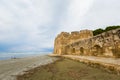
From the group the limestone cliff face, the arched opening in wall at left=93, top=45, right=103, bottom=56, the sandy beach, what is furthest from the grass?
the limestone cliff face

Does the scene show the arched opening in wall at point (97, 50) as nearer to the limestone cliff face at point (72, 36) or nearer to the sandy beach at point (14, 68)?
the sandy beach at point (14, 68)

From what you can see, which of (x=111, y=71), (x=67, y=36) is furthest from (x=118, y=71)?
(x=67, y=36)

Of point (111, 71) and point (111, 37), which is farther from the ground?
point (111, 37)

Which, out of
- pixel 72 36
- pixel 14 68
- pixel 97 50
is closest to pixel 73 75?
pixel 97 50

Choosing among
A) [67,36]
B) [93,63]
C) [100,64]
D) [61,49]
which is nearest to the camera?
[100,64]

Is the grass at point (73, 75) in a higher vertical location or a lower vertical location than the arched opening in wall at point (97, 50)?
lower

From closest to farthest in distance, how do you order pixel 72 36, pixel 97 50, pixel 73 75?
pixel 73 75 < pixel 97 50 < pixel 72 36

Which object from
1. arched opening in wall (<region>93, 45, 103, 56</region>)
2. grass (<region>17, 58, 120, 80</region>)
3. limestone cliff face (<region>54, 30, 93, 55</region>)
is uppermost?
limestone cliff face (<region>54, 30, 93, 55</region>)

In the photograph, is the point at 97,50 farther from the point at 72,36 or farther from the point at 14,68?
the point at 72,36

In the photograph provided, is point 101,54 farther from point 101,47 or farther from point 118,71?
point 118,71

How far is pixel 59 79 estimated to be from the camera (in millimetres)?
5637

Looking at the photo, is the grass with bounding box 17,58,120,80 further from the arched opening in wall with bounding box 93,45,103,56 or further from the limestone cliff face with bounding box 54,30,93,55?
the limestone cliff face with bounding box 54,30,93,55

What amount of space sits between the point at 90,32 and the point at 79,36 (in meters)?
3.73

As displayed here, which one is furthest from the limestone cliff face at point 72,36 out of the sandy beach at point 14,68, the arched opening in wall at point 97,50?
the arched opening in wall at point 97,50
